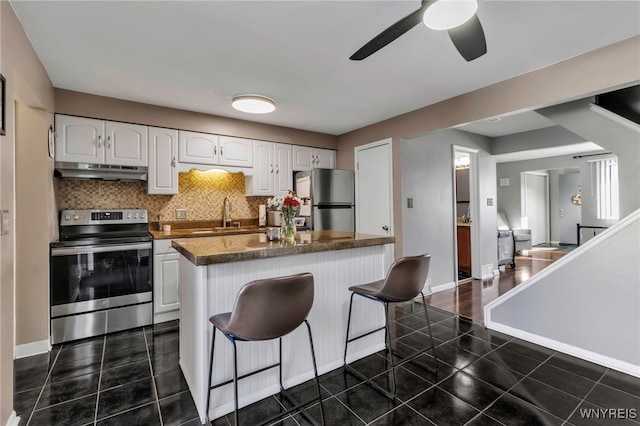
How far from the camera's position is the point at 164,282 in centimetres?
320

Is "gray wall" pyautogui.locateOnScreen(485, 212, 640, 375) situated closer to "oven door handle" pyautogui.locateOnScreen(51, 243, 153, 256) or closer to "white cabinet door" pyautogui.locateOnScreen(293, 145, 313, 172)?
"white cabinet door" pyautogui.locateOnScreen(293, 145, 313, 172)

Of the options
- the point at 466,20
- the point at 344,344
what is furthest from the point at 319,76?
the point at 344,344

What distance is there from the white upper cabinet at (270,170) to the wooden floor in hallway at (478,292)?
2.61m

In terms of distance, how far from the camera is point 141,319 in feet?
10.1

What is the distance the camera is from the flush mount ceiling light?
2.96 m

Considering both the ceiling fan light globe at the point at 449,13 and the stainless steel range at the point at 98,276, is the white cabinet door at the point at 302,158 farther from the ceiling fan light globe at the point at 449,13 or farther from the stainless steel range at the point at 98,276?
the ceiling fan light globe at the point at 449,13

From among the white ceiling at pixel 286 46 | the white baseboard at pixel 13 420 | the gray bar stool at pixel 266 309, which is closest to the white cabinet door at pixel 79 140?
the white ceiling at pixel 286 46

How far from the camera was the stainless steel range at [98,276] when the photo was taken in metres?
2.70

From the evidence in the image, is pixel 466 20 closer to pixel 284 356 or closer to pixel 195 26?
pixel 195 26

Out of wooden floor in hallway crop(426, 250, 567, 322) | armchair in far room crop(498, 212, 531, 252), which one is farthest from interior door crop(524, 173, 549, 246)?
wooden floor in hallway crop(426, 250, 567, 322)

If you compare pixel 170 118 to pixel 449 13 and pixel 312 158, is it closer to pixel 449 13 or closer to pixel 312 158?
pixel 312 158

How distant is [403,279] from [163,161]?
9.88 ft

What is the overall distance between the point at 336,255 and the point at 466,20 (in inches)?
65.2

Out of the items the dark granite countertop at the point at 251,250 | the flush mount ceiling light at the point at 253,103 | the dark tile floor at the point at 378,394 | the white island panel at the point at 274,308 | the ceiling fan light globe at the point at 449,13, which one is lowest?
the dark tile floor at the point at 378,394
